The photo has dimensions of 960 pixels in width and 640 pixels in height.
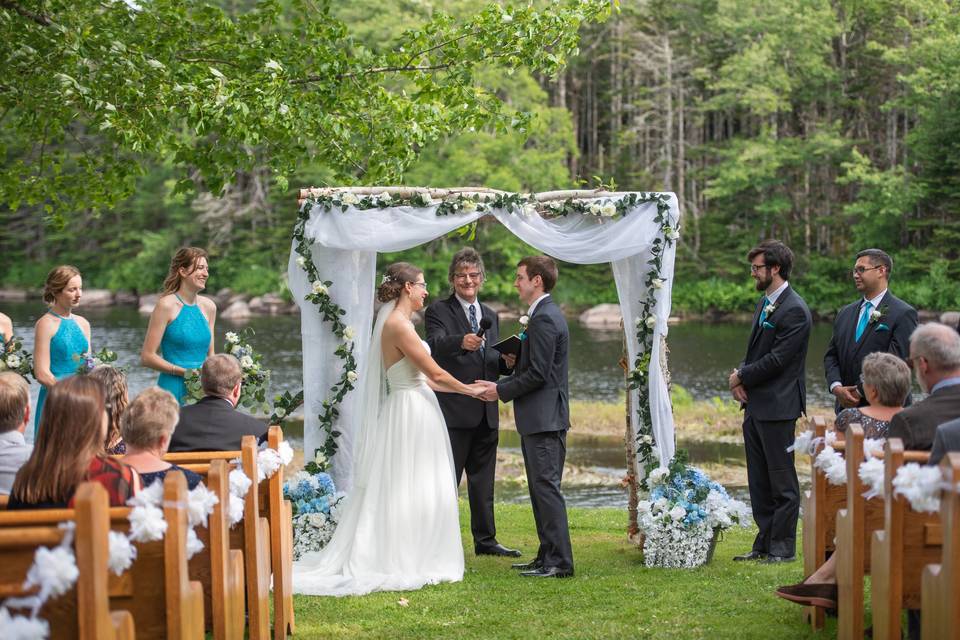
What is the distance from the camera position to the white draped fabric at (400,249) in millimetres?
7578

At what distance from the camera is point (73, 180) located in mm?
10539

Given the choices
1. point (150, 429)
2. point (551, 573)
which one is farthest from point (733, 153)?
point (150, 429)

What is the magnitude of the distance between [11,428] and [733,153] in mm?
37922

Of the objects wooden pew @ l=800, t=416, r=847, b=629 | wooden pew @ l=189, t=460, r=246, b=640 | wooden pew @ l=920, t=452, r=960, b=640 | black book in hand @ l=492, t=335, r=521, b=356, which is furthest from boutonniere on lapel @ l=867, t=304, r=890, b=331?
wooden pew @ l=189, t=460, r=246, b=640

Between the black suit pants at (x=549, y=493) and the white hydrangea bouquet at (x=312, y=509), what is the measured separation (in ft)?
4.55

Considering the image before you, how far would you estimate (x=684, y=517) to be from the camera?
7.13m

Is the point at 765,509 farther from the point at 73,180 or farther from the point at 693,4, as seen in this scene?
the point at 693,4

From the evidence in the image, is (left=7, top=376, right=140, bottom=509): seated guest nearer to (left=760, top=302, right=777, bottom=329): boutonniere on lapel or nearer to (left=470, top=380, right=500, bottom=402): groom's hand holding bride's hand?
(left=470, top=380, right=500, bottom=402): groom's hand holding bride's hand

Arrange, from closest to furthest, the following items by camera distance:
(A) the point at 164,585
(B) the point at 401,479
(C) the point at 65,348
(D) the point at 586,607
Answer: (A) the point at 164,585 < (D) the point at 586,607 < (B) the point at 401,479 < (C) the point at 65,348

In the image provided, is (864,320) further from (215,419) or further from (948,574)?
(215,419)

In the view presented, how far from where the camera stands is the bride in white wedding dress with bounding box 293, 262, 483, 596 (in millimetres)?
6871

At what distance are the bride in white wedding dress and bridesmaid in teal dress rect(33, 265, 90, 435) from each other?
2.15 metres

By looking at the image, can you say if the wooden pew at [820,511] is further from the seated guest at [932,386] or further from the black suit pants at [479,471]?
the black suit pants at [479,471]

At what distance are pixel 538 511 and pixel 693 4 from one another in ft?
132
